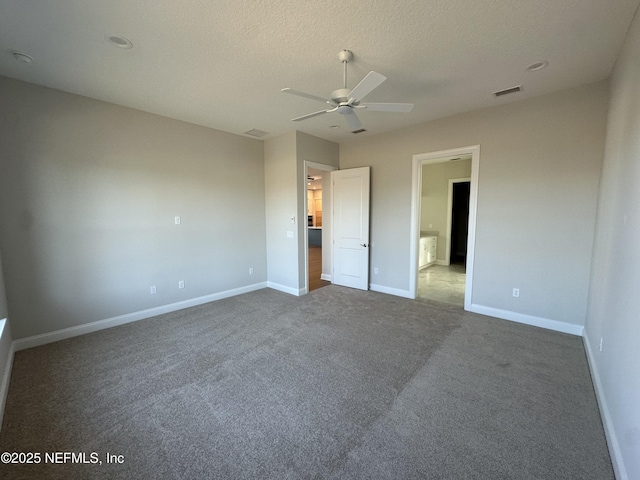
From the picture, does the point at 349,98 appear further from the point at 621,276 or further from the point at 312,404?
the point at 312,404

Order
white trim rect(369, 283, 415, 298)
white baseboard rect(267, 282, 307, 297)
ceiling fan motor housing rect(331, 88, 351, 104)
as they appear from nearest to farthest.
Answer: ceiling fan motor housing rect(331, 88, 351, 104)
white trim rect(369, 283, 415, 298)
white baseboard rect(267, 282, 307, 297)

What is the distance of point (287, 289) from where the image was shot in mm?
4789

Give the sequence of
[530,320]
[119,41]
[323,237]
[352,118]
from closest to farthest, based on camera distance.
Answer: [119,41] → [352,118] → [530,320] → [323,237]

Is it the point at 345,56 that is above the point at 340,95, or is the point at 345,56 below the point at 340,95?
above

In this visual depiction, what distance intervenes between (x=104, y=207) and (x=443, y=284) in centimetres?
578

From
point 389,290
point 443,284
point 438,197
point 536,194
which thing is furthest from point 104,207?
point 438,197

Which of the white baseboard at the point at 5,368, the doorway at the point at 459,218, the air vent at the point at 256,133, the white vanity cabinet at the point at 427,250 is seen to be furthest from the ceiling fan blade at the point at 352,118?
the doorway at the point at 459,218

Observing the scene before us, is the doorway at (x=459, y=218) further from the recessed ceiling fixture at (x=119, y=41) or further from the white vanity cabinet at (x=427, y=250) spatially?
the recessed ceiling fixture at (x=119, y=41)

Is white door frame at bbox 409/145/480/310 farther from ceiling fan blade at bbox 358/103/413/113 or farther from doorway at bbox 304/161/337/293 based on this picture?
ceiling fan blade at bbox 358/103/413/113

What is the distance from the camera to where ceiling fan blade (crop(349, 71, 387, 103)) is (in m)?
1.88

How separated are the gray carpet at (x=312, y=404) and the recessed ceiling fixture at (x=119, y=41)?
→ 9.35 feet

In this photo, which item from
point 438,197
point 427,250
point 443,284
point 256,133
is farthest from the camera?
point 438,197

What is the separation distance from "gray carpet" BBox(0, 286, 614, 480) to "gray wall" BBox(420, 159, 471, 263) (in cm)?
400

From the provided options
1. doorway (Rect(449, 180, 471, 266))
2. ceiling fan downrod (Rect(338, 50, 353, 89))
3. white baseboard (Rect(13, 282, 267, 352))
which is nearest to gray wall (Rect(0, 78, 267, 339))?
white baseboard (Rect(13, 282, 267, 352))
